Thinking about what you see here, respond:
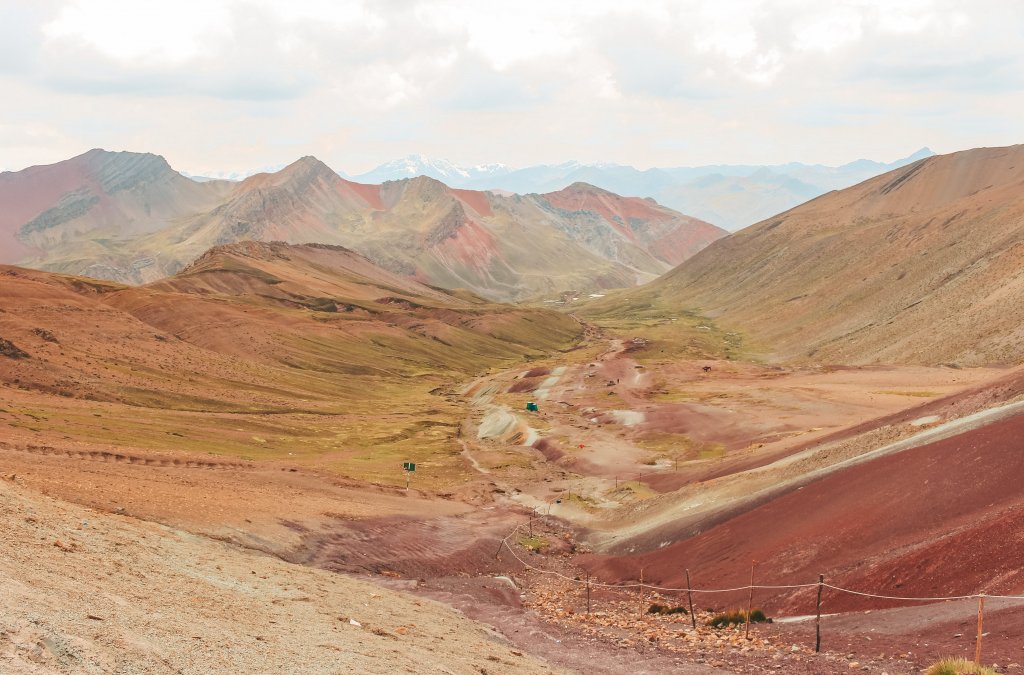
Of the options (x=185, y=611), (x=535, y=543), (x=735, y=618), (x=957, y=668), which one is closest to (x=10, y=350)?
(x=535, y=543)

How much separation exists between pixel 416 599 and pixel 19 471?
24277 millimetres

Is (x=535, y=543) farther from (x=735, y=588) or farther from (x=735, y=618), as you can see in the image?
(x=735, y=618)

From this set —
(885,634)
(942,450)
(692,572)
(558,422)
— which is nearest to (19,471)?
(692,572)

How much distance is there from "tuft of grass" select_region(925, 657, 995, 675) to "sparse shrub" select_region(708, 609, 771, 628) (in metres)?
10.6

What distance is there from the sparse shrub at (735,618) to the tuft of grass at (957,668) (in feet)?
34.9

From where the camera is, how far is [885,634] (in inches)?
1098

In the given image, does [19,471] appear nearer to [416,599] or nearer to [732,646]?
[416,599]

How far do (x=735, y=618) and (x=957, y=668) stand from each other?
12.8 m

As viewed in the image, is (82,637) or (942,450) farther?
(942,450)

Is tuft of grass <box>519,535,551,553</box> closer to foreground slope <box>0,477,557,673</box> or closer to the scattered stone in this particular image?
foreground slope <box>0,477,557,673</box>

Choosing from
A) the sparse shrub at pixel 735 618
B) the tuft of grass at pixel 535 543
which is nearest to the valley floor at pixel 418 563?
the tuft of grass at pixel 535 543

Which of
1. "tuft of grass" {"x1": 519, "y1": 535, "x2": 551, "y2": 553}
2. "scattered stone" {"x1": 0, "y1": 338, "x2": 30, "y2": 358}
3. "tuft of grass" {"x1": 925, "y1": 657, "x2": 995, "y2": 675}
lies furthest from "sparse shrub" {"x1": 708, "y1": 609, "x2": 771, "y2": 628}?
"scattered stone" {"x1": 0, "y1": 338, "x2": 30, "y2": 358}

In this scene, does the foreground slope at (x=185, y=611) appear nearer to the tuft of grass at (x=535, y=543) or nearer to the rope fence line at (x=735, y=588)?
the rope fence line at (x=735, y=588)

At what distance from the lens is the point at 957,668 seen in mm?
22203
